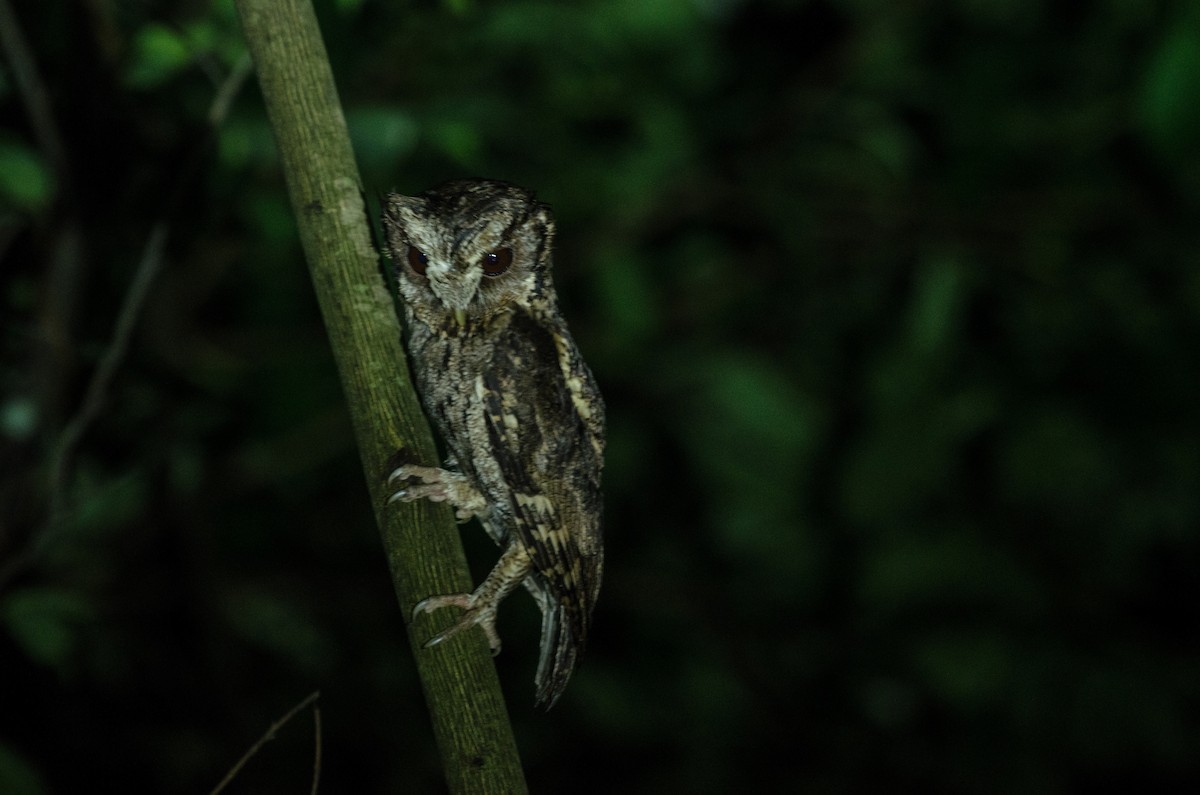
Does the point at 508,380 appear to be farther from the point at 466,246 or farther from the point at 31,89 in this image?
the point at 31,89

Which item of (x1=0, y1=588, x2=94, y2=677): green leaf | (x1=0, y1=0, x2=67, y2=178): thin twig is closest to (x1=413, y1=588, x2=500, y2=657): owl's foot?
(x1=0, y1=588, x2=94, y2=677): green leaf

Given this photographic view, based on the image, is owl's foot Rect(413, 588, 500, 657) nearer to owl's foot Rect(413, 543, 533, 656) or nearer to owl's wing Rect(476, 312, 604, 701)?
owl's foot Rect(413, 543, 533, 656)

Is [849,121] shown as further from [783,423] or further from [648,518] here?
[648,518]

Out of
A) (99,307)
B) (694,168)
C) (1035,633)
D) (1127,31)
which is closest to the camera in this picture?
(99,307)

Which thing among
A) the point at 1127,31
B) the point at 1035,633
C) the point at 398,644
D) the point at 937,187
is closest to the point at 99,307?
the point at 398,644

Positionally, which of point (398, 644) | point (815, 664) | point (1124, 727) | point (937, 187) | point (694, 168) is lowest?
point (1124, 727)

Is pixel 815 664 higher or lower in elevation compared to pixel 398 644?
lower

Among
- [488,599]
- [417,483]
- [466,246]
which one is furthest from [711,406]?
[417,483]
